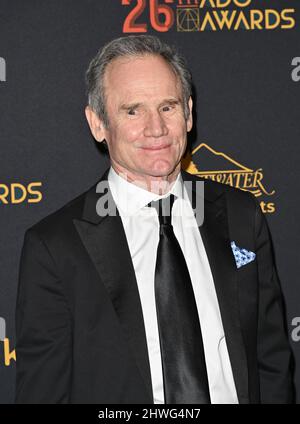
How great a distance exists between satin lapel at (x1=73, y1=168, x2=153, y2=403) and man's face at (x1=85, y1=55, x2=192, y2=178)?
0.21 metres

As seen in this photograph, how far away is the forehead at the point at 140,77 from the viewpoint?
6.28 ft

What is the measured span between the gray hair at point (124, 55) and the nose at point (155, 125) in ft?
0.40

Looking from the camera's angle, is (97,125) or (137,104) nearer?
(137,104)

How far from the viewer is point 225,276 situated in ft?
6.43

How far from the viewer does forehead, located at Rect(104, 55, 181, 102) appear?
6.28 feet

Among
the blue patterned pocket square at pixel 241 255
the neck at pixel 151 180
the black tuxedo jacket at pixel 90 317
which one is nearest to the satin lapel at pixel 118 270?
the black tuxedo jacket at pixel 90 317

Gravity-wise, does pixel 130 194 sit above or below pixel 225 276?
above

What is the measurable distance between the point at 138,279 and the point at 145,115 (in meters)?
0.54

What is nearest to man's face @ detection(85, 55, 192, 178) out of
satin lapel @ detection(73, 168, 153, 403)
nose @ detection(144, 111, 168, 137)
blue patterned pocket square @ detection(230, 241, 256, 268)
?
nose @ detection(144, 111, 168, 137)

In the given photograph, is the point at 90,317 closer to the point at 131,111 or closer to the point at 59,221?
the point at 59,221

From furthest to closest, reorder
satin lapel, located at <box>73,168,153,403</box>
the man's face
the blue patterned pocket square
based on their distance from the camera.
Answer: the blue patterned pocket square → the man's face → satin lapel, located at <box>73,168,153,403</box>

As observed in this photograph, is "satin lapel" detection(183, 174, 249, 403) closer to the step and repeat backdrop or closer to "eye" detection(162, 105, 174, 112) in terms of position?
"eye" detection(162, 105, 174, 112)

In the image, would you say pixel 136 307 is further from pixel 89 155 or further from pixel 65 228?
pixel 89 155

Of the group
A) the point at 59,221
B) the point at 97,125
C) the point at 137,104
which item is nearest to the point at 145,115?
the point at 137,104
